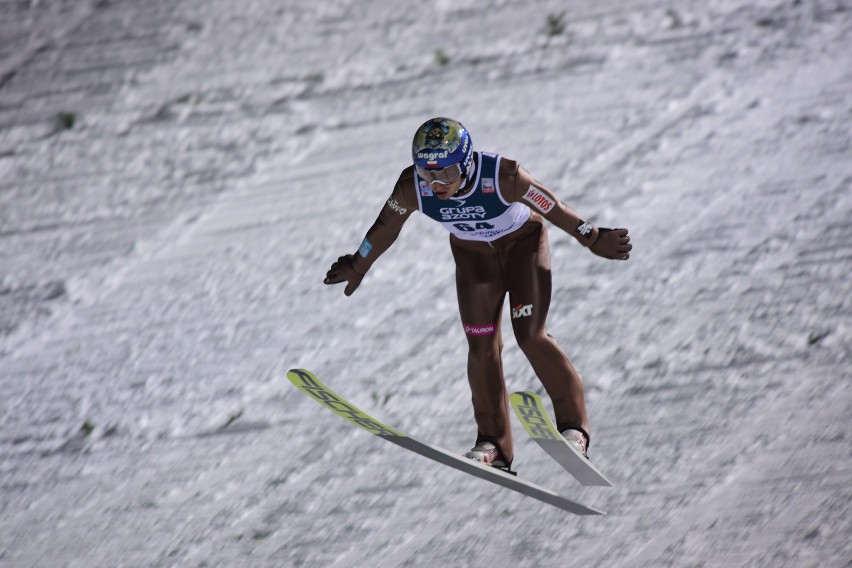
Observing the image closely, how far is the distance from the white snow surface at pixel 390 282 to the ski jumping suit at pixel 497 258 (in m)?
1.65

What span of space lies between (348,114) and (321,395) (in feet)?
16.9

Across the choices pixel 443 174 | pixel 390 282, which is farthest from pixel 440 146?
pixel 390 282

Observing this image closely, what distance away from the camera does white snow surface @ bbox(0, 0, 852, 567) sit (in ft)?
23.2

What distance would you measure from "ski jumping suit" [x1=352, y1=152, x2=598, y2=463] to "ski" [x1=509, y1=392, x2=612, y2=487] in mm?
Answer: 155

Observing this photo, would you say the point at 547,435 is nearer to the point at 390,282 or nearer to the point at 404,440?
the point at 404,440

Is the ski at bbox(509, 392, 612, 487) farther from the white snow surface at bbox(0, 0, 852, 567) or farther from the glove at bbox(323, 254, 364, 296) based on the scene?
the white snow surface at bbox(0, 0, 852, 567)

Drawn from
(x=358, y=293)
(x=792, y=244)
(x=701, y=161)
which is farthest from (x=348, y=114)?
(x=792, y=244)

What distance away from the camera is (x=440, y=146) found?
188 inches

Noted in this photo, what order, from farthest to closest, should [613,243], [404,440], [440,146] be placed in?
[404,440] → [613,243] → [440,146]

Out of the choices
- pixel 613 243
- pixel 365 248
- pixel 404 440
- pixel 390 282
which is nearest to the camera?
pixel 613 243

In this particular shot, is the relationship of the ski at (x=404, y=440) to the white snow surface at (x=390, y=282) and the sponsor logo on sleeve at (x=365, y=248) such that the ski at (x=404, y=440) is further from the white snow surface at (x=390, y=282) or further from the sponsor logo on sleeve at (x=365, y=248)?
the white snow surface at (x=390, y=282)

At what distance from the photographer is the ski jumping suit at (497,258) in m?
5.01

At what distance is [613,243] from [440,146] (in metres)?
0.89

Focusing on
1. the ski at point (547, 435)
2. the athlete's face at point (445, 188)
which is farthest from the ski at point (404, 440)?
the athlete's face at point (445, 188)
